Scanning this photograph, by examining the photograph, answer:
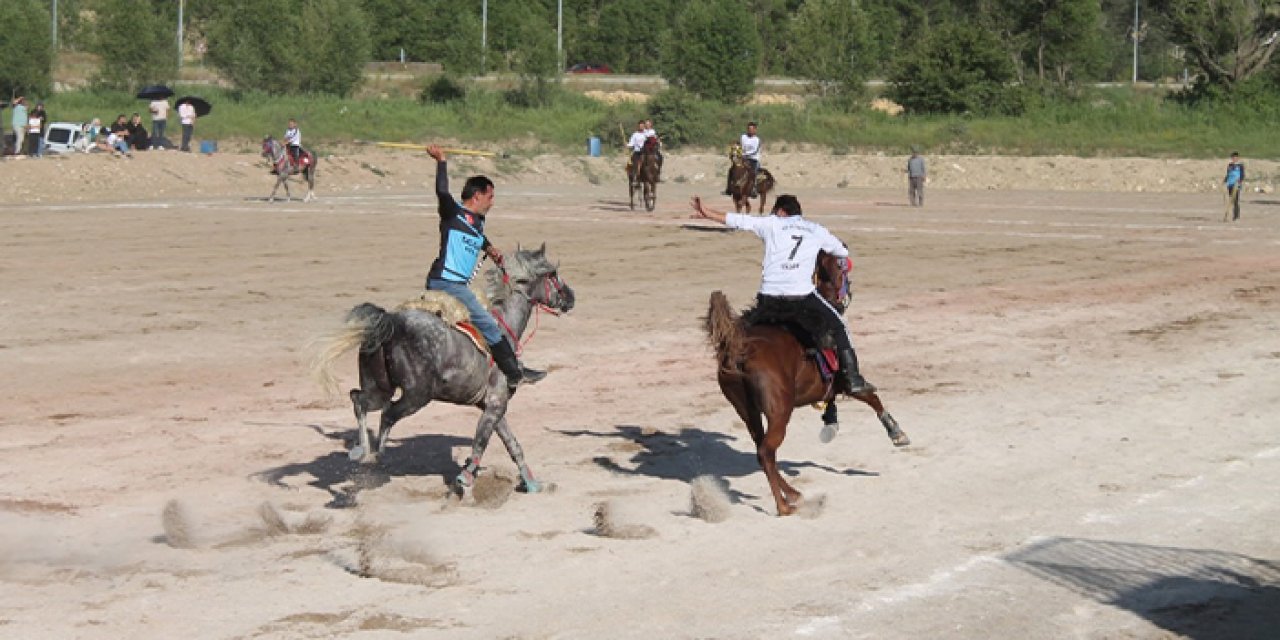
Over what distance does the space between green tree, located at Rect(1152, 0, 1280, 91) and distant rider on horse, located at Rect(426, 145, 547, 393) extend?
7316 centimetres

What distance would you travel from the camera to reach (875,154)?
72250 mm

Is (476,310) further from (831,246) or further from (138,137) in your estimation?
(138,137)

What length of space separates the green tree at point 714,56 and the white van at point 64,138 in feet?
130

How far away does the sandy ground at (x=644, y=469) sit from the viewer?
9.79 meters

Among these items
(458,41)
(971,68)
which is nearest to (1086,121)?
(971,68)

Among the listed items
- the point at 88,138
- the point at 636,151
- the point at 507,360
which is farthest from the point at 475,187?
the point at 88,138

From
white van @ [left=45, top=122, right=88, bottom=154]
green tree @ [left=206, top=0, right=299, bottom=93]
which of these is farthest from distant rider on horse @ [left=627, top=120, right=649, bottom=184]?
green tree @ [left=206, top=0, right=299, bottom=93]

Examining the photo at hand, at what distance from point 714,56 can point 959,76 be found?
15.4 m

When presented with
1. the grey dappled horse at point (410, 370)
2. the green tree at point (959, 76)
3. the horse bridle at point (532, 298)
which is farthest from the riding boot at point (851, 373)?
the green tree at point (959, 76)

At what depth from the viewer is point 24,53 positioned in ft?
248

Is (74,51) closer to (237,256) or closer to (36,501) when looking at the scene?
(237,256)

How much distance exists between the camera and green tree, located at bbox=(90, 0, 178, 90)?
→ 7725cm

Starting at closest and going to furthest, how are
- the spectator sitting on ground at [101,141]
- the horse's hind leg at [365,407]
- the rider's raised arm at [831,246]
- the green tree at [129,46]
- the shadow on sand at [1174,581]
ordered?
the shadow on sand at [1174,581]
the horse's hind leg at [365,407]
the rider's raised arm at [831,246]
the spectator sitting on ground at [101,141]
the green tree at [129,46]

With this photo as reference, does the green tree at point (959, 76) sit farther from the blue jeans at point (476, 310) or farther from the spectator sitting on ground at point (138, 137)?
the blue jeans at point (476, 310)
